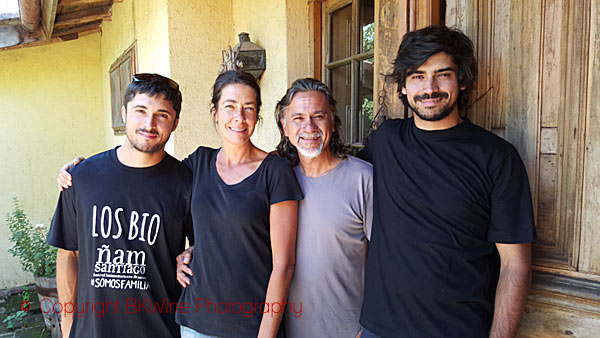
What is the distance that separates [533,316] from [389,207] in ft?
1.92

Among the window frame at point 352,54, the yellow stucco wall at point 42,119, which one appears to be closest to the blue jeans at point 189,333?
the window frame at point 352,54

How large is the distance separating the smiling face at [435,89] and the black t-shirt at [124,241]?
3.09 ft

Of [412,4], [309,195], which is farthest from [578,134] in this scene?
[309,195]

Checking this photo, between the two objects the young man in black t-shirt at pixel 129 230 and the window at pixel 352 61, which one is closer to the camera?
the young man in black t-shirt at pixel 129 230

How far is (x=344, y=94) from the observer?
253 centimetres

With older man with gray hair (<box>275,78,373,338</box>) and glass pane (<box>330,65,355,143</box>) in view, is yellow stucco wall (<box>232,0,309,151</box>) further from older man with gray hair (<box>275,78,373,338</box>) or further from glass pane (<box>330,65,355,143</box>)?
older man with gray hair (<box>275,78,373,338</box>)

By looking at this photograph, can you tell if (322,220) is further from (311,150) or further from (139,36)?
(139,36)

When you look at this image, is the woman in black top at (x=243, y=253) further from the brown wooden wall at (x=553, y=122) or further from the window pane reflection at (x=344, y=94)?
the window pane reflection at (x=344, y=94)

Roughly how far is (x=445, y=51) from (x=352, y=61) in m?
1.11

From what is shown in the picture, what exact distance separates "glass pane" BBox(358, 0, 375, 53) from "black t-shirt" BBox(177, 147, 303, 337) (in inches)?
45.6

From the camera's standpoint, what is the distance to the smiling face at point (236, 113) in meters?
1.58

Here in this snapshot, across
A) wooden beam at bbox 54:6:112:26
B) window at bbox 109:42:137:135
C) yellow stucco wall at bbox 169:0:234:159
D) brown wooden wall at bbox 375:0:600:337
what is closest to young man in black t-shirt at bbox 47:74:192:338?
brown wooden wall at bbox 375:0:600:337

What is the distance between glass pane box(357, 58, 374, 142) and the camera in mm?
2303

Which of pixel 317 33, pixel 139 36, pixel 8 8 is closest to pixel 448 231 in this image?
pixel 317 33
